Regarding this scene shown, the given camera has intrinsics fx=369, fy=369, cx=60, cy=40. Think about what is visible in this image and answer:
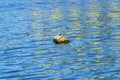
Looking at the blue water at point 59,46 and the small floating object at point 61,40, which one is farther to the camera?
the small floating object at point 61,40

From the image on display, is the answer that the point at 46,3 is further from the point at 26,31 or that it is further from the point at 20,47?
the point at 20,47

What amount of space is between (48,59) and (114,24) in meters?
23.1

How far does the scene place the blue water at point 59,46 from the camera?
100 ft

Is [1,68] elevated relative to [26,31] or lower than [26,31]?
lower

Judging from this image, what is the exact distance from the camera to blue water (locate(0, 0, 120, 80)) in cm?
3051

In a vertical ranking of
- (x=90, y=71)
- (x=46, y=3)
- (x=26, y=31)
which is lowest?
(x=90, y=71)

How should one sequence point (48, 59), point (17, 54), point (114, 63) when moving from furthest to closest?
point (17, 54), point (48, 59), point (114, 63)

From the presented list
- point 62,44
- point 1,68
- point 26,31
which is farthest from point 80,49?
point 26,31

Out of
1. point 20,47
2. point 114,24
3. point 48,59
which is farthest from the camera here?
point 114,24

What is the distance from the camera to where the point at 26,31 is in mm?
50719

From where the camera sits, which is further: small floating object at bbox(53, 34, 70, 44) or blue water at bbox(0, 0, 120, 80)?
small floating object at bbox(53, 34, 70, 44)

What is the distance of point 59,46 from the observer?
41.0m

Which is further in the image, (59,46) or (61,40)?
(61,40)

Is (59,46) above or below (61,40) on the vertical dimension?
below
